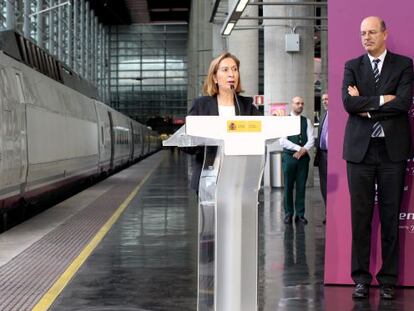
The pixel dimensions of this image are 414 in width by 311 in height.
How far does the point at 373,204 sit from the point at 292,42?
1322 centimetres

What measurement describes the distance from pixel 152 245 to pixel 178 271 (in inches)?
68.7

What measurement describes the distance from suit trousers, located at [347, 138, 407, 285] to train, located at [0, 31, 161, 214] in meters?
5.61

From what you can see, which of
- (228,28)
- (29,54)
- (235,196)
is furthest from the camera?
(228,28)

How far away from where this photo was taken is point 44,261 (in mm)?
7508

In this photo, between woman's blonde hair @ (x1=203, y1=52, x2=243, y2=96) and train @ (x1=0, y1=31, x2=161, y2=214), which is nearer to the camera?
woman's blonde hair @ (x1=203, y1=52, x2=243, y2=96)

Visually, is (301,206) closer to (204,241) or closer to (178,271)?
(178,271)

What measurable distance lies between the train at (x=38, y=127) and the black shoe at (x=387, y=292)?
5.84 m

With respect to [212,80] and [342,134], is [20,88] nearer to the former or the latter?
[342,134]

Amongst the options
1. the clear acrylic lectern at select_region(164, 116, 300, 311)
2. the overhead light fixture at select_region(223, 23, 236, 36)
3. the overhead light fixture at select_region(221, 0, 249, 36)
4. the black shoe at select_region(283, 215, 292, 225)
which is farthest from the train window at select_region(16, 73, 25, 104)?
the clear acrylic lectern at select_region(164, 116, 300, 311)

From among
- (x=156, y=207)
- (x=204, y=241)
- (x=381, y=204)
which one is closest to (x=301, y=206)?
(x=156, y=207)

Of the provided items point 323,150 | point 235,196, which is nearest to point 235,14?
point 323,150

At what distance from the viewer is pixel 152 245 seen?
334 inches

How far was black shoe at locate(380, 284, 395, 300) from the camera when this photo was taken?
5375 mm

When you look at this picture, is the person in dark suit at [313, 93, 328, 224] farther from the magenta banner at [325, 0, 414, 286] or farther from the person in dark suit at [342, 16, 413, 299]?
the person in dark suit at [342, 16, 413, 299]
